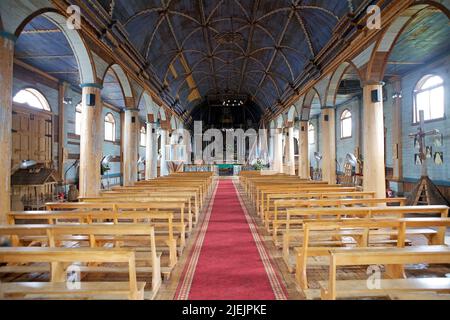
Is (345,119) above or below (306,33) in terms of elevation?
below

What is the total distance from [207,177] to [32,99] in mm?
7468

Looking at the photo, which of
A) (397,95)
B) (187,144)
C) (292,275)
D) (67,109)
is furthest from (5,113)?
(187,144)

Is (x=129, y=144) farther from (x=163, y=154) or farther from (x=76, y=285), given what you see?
(x=76, y=285)

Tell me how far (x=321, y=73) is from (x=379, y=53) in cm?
359

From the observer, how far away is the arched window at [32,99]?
10492 millimetres

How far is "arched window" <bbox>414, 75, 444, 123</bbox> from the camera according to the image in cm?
Answer: 1027

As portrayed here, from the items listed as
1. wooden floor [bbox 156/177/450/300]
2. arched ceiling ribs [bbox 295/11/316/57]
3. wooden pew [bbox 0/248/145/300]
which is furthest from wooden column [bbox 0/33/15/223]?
arched ceiling ribs [bbox 295/11/316/57]

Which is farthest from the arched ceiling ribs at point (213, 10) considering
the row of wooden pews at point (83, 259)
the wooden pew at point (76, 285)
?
the wooden pew at point (76, 285)

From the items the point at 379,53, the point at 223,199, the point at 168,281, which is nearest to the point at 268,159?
the point at 223,199

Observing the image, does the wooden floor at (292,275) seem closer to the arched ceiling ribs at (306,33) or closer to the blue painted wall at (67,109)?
the arched ceiling ribs at (306,33)

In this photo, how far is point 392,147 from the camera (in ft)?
42.2

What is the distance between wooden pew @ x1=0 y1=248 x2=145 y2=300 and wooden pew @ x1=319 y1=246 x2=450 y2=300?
5.04ft

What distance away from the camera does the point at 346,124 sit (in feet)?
60.3
